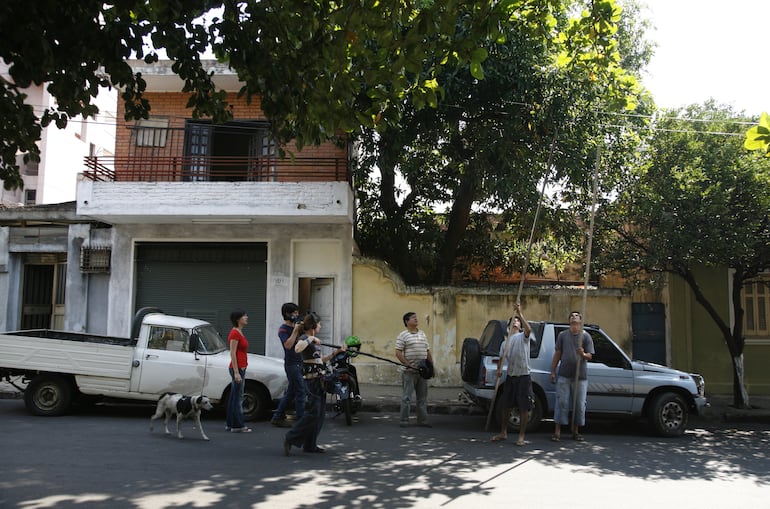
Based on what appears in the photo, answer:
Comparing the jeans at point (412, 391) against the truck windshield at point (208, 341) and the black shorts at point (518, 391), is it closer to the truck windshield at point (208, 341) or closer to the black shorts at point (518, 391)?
the black shorts at point (518, 391)

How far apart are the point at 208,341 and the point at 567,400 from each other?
559cm

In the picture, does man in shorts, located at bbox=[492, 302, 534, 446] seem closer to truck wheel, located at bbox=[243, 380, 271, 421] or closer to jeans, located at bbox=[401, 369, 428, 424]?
jeans, located at bbox=[401, 369, 428, 424]

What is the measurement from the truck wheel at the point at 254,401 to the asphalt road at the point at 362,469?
1.38 feet

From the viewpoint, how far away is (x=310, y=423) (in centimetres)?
711

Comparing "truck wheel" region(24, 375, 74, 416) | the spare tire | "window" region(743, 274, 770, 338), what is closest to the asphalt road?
"truck wheel" region(24, 375, 74, 416)

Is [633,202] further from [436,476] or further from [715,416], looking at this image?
[436,476]

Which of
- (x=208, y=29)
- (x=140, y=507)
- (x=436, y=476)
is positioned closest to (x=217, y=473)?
(x=140, y=507)

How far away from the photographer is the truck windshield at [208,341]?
9.41 meters

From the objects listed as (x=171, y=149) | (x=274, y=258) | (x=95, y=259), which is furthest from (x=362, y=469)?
(x=171, y=149)

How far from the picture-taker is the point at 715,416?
444 inches

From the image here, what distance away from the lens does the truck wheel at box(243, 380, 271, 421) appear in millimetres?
9359

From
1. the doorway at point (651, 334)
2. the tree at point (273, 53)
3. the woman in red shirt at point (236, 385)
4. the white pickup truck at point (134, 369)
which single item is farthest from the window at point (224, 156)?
the doorway at point (651, 334)

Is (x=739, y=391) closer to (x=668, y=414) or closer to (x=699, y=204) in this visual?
(x=668, y=414)

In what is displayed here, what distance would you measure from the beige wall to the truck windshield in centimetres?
461
